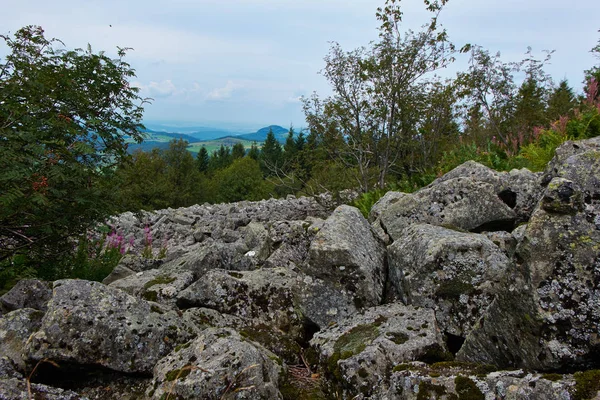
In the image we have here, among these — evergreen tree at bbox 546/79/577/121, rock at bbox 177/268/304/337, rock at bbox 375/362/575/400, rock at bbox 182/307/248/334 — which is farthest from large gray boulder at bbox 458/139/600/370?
evergreen tree at bbox 546/79/577/121

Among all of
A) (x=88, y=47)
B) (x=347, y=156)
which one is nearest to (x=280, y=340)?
(x=88, y=47)

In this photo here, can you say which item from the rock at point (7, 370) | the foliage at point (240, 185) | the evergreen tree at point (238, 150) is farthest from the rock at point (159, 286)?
the evergreen tree at point (238, 150)

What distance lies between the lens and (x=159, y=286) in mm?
5641

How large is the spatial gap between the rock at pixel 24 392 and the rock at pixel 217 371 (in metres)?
0.67

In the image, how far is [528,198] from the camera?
21.7ft

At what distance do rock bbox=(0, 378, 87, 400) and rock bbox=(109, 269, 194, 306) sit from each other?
2027mm

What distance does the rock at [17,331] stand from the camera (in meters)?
3.97

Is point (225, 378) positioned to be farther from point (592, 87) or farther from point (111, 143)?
point (592, 87)

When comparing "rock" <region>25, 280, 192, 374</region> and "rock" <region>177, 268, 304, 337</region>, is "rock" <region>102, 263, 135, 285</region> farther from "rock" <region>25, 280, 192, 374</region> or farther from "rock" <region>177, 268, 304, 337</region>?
"rock" <region>25, 280, 192, 374</region>

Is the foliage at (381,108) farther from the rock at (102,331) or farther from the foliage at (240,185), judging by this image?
the foliage at (240,185)

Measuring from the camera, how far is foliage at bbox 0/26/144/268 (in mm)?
4855

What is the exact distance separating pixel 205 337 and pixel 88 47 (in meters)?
5.07

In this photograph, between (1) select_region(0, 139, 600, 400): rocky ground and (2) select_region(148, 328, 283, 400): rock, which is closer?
(1) select_region(0, 139, 600, 400): rocky ground

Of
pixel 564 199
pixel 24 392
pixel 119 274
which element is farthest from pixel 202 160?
pixel 564 199
